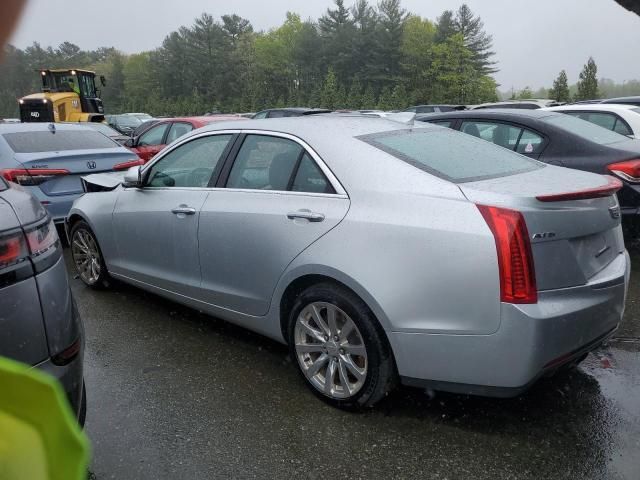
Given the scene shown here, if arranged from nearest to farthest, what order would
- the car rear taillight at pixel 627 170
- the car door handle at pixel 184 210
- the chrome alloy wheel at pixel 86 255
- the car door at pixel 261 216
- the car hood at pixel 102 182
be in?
1. the car door at pixel 261 216
2. the car door handle at pixel 184 210
3. the car hood at pixel 102 182
4. the chrome alloy wheel at pixel 86 255
5. the car rear taillight at pixel 627 170

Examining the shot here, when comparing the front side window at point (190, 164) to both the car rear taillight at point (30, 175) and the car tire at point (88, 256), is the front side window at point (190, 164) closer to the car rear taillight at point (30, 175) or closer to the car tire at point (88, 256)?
the car tire at point (88, 256)

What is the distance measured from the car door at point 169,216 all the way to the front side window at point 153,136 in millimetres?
5937

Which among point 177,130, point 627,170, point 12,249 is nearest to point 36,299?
point 12,249

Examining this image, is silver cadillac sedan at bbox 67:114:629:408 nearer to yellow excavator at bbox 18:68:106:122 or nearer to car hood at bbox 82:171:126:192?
car hood at bbox 82:171:126:192

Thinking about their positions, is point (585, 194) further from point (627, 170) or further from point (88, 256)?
point (88, 256)

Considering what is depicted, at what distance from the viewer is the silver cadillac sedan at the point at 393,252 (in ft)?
7.86

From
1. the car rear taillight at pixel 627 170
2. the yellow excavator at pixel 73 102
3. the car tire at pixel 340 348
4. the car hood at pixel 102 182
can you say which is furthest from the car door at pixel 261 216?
the yellow excavator at pixel 73 102

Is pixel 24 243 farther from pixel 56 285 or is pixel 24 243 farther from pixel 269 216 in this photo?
pixel 269 216

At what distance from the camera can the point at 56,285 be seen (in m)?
2.09

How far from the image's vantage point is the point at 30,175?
6020 millimetres

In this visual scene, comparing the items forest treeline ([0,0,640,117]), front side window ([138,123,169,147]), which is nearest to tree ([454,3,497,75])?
forest treeline ([0,0,640,117])

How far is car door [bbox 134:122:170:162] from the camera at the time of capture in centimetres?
983

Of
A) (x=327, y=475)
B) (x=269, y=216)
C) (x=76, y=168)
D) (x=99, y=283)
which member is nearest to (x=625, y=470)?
(x=327, y=475)

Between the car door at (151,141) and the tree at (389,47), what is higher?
the tree at (389,47)
